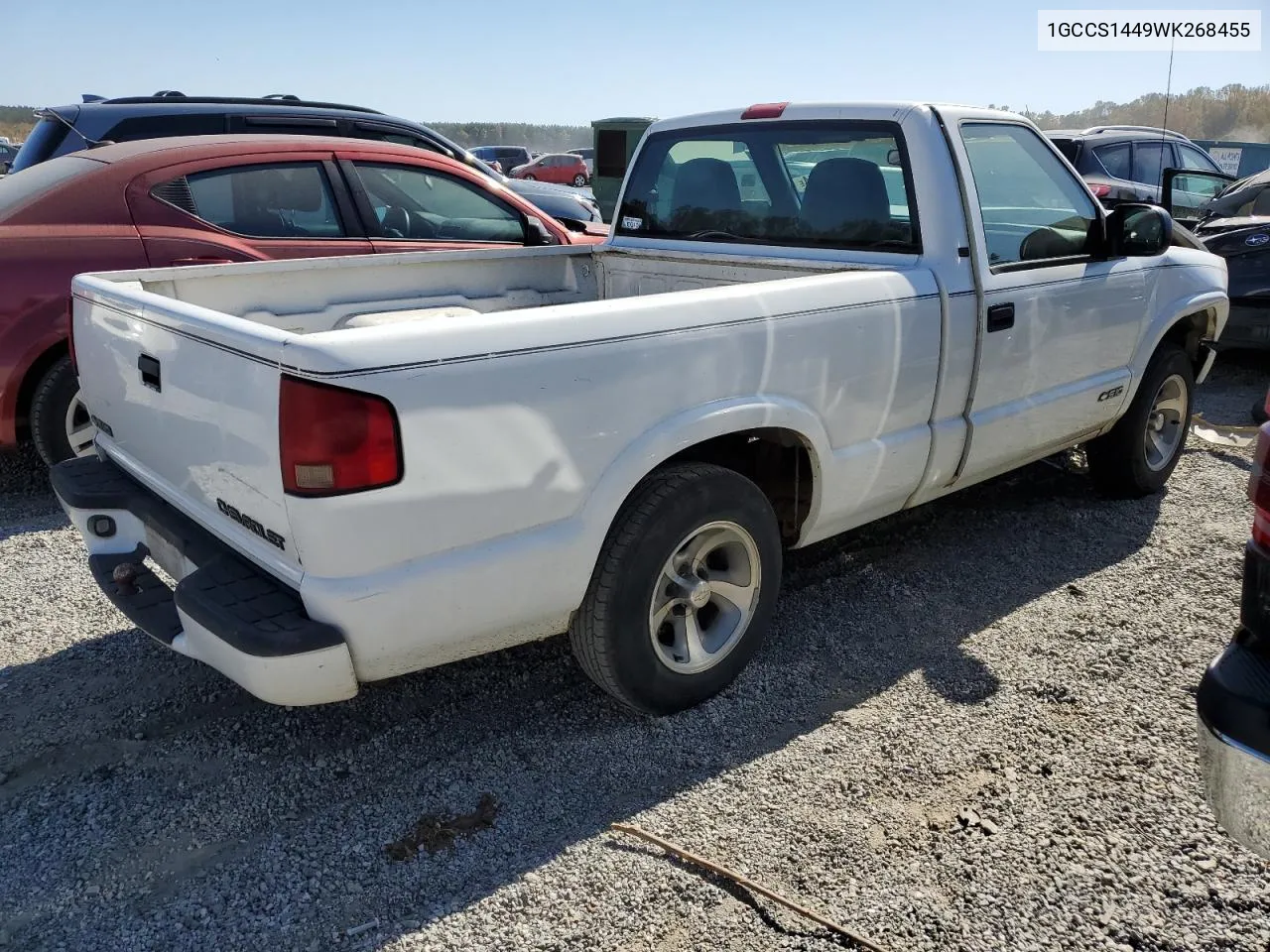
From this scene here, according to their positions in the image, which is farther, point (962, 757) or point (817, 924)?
point (962, 757)

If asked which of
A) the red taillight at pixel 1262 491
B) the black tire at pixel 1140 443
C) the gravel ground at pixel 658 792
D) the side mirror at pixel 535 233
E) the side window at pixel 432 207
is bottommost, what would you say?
the gravel ground at pixel 658 792

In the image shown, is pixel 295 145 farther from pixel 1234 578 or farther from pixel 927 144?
pixel 1234 578

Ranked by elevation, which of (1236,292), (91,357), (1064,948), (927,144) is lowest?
(1064,948)

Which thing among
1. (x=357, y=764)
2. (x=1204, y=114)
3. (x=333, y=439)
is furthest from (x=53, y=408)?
(x=1204, y=114)

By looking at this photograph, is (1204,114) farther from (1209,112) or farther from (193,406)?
(193,406)

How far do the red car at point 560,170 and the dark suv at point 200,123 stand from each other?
931 inches

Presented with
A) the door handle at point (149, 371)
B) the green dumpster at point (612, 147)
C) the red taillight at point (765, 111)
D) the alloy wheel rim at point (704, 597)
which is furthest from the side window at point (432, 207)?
the green dumpster at point (612, 147)

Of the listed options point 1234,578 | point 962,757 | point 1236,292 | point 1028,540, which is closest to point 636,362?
point 962,757

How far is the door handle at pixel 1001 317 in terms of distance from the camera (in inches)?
143

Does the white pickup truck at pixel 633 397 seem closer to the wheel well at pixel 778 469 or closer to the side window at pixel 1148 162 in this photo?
the wheel well at pixel 778 469

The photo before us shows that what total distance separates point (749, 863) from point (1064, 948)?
747mm

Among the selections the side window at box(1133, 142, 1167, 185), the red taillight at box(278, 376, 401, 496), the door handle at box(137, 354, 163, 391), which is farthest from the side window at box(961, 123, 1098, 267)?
the side window at box(1133, 142, 1167, 185)

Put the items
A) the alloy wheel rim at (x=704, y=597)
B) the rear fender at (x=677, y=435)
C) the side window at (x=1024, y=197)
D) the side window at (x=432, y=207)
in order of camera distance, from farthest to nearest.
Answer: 1. the side window at (x=432, y=207)
2. the side window at (x=1024, y=197)
3. the alloy wheel rim at (x=704, y=597)
4. the rear fender at (x=677, y=435)

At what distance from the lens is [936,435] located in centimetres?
359
